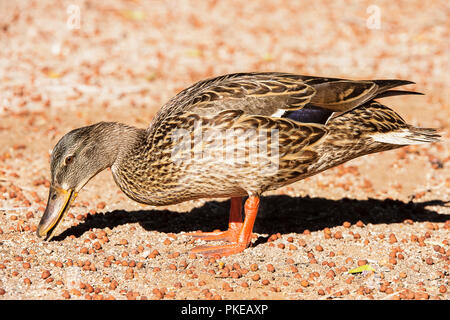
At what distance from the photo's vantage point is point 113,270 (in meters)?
4.70

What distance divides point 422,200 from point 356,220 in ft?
3.00

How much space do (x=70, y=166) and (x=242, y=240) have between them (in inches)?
60.4

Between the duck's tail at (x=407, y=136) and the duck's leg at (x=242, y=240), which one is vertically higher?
the duck's tail at (x=407, y=136)

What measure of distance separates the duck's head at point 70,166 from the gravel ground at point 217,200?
13.8 inches

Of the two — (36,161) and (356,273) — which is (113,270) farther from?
(36,161)

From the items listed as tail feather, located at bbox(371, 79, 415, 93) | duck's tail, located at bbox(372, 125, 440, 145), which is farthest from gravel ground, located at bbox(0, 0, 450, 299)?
tail feather, located at bbox(371, 79, 415, 93)

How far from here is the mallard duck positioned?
465 cm

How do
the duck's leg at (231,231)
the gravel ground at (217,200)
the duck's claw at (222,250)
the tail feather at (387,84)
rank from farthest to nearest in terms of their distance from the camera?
A: the duck's leg at (231,231) < the duck's claw at (222,250) < the tail feather at (387,84) < the gravel ground at (217,200)

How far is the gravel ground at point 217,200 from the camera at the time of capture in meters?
4.62

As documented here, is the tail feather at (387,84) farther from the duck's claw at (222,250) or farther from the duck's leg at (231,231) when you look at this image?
the duck's claw at (222,250)

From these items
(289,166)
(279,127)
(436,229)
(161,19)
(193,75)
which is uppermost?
(161,19)

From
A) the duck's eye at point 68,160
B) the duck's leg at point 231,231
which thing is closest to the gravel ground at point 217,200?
the duck's leg at point 231,231
